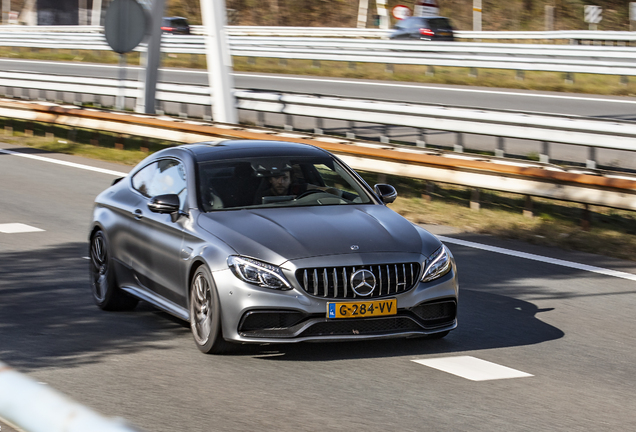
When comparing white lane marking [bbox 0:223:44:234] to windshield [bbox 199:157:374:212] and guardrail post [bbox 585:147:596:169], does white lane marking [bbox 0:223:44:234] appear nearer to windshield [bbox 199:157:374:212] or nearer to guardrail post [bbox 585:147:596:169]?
windshield [bbox 199:157:374:212]

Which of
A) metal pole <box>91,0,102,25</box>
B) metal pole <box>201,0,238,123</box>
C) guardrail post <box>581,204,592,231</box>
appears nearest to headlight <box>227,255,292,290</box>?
guardrail post <box>581,204,592,231</box>

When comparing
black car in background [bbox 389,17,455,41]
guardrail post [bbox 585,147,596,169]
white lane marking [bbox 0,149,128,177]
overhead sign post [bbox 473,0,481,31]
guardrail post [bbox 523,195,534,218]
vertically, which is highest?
overhead sign post [bbox 473,0,481,31]

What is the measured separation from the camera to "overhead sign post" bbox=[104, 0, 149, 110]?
64.1ft

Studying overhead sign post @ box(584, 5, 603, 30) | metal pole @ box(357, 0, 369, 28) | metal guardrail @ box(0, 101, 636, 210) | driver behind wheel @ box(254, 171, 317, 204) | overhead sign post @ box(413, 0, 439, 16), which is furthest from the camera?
metal pole @ box(357, 0, 369, 28)

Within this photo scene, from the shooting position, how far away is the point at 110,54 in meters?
46.0

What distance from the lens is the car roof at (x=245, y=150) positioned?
7.54 metres

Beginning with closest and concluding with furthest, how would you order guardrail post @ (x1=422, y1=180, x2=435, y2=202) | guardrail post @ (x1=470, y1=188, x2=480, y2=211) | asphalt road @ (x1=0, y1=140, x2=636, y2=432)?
asphalt road @ (x1=0, y1=140, x2=636, y2=432) → guardrail post @ (x1=470, y1=188, x2=480, y2=211) → guardrail post @ (x1=422, y1=180, x2=435, y2=202)

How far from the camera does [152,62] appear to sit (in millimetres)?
19797

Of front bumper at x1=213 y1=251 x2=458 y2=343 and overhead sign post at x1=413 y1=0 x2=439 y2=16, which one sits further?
overhead sign post at x1=413 y1=0 x2=439 y2=16

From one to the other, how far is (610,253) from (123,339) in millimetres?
5631

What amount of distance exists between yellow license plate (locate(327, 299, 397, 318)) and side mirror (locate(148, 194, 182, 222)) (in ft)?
5.01

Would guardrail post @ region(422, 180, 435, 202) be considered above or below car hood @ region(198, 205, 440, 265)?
below

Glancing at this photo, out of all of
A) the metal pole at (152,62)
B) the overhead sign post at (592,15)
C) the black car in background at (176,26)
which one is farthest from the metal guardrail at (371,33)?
the metal pole at (152,62)

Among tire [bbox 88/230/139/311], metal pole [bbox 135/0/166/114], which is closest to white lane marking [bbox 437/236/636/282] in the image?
tire [bbox 88/230/139/311]
